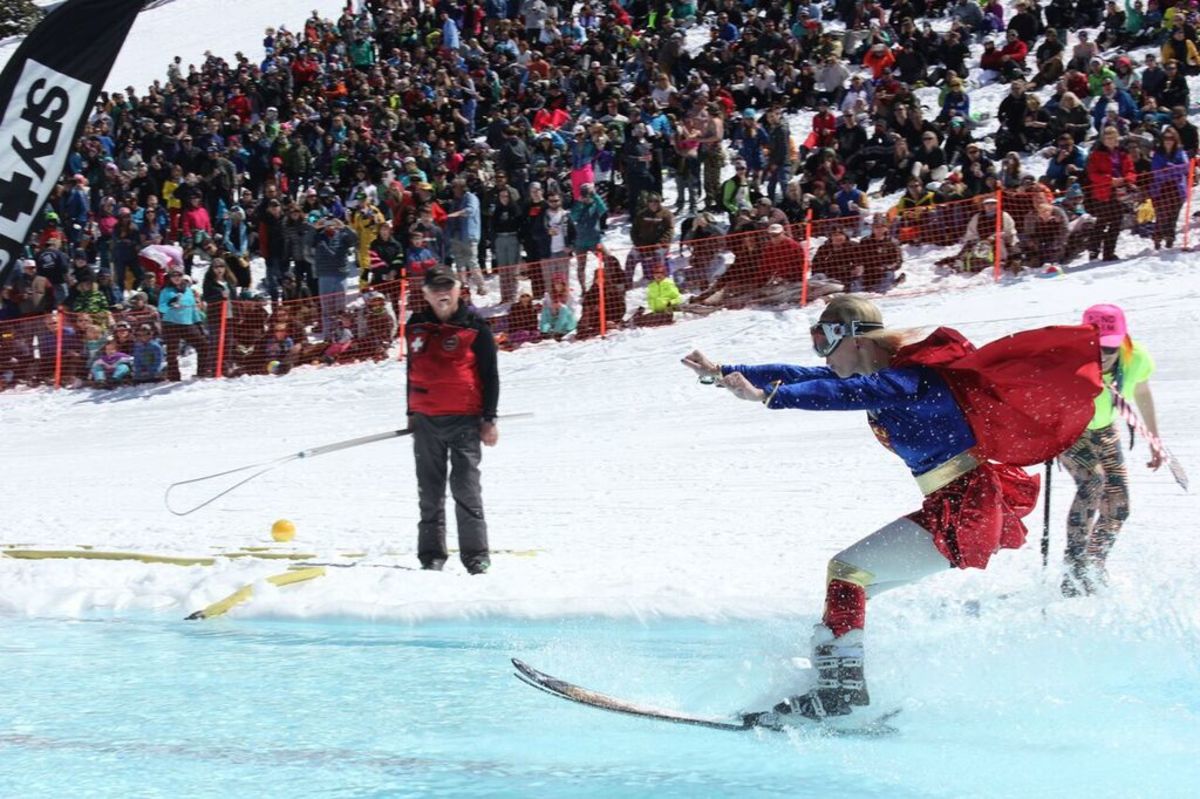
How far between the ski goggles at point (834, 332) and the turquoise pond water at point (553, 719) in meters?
1.30

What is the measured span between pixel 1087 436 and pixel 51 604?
5.32 m

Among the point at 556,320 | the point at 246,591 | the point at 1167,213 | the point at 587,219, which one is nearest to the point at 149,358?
the point at 556,320

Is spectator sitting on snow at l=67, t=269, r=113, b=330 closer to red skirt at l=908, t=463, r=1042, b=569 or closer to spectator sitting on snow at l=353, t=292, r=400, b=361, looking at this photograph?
spectator sitting on snow at l=353, t=292, r=400, b=361

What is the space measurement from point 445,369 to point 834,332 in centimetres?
312

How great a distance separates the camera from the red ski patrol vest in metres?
7.75

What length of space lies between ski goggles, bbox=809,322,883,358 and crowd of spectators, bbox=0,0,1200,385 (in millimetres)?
→ 9646

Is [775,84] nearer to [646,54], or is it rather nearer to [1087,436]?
[646,54]

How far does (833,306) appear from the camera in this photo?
515 centimetres

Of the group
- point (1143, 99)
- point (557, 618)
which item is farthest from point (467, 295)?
point (557, 618)

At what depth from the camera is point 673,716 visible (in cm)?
510

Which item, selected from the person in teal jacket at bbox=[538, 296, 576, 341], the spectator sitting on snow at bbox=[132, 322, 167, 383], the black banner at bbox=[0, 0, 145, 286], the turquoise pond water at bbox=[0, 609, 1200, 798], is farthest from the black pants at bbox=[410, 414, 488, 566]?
the spectator sitting on snow at bbox=[132, 322, 167, 383]

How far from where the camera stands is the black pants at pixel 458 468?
7840 mm

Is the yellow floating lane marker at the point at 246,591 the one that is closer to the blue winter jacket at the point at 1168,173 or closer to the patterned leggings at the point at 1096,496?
the patterned leggings at the point at 1096,496

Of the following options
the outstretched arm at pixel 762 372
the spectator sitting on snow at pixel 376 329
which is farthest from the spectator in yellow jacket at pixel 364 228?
the outstretched arm at pixel 762 372
